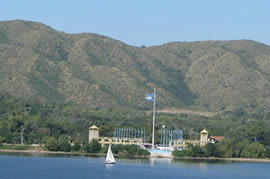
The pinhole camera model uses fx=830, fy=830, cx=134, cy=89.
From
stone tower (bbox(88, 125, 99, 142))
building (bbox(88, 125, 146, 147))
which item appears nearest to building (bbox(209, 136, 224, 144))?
building (bbox(88, 125, 146, 147))

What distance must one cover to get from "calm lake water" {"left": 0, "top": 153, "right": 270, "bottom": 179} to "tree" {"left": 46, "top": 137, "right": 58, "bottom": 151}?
11.8 m

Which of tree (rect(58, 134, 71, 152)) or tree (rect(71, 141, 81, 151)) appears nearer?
tree (rect(58, 134, 71, 152))

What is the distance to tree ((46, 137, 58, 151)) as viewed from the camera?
417 feet

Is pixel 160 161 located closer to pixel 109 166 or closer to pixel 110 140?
pixel 109 166

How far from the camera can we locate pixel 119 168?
97375 millimetres

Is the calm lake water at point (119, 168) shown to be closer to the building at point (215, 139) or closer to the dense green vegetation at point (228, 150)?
the dense green vegetation at point (228, 150)

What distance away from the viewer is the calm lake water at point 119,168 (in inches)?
3442

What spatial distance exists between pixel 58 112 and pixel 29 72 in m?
29.1

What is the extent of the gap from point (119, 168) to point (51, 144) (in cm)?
3202

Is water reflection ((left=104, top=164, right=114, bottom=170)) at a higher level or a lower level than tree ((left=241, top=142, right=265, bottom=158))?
lower

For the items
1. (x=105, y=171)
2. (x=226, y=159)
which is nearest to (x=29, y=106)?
(x=226, y=159)

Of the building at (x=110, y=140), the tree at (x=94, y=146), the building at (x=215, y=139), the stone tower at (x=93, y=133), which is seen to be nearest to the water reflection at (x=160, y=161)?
the tree at (x=94, y=146)

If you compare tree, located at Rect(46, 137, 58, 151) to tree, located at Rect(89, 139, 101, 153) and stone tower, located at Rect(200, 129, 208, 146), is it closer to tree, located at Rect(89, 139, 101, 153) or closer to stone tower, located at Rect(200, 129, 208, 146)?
tree, located at Rect(89, 139, 101, 153)

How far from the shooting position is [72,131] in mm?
142750
